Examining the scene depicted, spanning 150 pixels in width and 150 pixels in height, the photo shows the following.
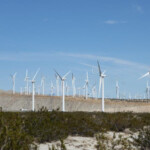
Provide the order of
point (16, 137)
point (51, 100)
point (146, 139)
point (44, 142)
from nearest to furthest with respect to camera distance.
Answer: point (16, 137), point (146, 139), point (44, 142), point (51, 100)

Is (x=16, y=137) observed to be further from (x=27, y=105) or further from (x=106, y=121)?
(x=27, y=105)

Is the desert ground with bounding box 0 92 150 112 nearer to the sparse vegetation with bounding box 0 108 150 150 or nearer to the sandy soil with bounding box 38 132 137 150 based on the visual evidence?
the sparse vegetation with bounding box 0 108 150 150

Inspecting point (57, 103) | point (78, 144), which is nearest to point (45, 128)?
point (78, 144)

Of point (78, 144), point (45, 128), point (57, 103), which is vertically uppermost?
point (57, 103)

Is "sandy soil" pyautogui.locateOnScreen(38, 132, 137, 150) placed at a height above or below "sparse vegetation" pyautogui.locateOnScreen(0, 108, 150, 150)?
below

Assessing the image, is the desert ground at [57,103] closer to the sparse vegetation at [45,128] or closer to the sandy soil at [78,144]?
the sparse vegetation at [45,128]

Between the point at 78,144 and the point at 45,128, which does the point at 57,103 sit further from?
the point at 78,144

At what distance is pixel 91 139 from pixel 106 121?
16.4 feet

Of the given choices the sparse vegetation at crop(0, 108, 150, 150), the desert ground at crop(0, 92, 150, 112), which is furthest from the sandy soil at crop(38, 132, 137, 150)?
the desert ground at crop(0, 92, 150, 112)

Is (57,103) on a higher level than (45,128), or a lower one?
higher

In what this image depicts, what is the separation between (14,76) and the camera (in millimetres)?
87062

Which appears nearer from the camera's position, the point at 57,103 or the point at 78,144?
the point at 78,144

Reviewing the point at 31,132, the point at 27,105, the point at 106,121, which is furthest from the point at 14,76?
the point at 31,132

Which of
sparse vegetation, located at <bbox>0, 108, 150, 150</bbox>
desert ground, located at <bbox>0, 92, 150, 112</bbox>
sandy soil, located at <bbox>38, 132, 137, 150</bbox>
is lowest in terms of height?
sandy soil, located at <bbox>38, 132, 137, 150</bbox>
